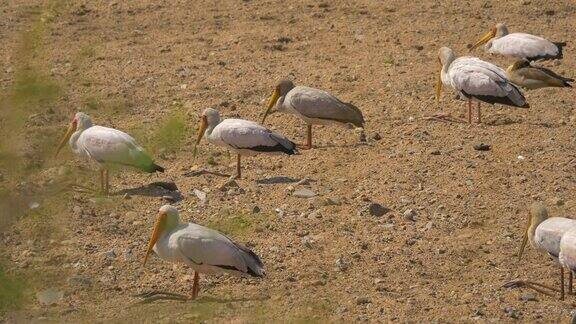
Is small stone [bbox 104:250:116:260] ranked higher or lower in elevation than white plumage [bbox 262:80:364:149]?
lower

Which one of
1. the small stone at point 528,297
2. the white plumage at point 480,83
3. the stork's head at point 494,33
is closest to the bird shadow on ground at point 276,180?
the white plumage at point 480,83

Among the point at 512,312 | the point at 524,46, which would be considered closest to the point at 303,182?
the point at 512,312

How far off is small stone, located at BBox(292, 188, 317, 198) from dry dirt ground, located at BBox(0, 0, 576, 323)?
0.35ft

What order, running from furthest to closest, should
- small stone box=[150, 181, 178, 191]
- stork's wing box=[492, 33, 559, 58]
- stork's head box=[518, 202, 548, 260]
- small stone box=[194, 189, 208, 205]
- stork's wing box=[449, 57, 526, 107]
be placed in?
1. stork's wing box=[492, 33, 559, 58]
2. stork's wing box=[449, 57, 526, 107]
3. small stone box=[150, 181, 178, 191]
4. small stone box=[194, 189, 208, 205]
5. stork's head box=[518, 202, 548, 260]

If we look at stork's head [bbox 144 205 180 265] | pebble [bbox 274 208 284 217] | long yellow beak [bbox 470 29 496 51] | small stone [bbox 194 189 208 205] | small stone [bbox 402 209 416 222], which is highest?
stork's head [bbox 144 205 180 265]

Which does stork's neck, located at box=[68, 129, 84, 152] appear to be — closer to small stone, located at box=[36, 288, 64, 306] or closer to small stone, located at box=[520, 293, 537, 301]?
small stone, located at box=[36, 288, 64, 306]

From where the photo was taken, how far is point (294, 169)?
10.9m

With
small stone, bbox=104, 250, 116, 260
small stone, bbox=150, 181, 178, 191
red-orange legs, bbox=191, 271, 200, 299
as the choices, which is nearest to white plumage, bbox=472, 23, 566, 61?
small stone, bbox=150, 181, 178, 191

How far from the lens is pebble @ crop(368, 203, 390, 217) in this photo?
9633 millimetres

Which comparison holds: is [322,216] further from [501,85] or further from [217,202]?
[501,85]

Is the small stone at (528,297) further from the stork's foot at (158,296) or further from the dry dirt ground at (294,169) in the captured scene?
the stork's foot at (158,296)

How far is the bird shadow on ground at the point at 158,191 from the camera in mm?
10070

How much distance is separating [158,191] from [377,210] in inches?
77.4

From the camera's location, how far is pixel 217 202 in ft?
32.7
